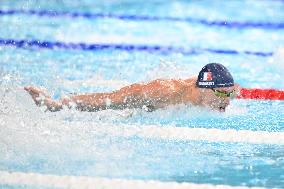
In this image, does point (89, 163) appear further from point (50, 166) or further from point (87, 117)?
point (87, 117)

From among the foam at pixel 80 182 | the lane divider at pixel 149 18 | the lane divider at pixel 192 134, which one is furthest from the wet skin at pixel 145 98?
the foam at pixel 80 182

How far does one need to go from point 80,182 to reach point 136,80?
123cm

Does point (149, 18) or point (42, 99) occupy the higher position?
point (149, 18)

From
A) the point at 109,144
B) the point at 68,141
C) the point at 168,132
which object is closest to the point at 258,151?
the point at 168,132

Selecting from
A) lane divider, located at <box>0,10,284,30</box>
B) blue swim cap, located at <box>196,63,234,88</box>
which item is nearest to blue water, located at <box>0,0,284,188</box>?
lane divider, located at <box>0,10,284,30</box>

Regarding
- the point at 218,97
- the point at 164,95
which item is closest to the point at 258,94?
the point at 218,97

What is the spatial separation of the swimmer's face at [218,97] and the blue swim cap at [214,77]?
30 millimetres

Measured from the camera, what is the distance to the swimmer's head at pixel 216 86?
3.30 metres

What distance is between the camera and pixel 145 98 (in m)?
3.44

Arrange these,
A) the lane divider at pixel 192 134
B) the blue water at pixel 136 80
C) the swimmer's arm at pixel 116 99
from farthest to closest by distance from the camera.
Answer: the swimmer's arm at pixel 116 99 → the lane divider at pixel 192 134 → the blue water at pixel 136 80

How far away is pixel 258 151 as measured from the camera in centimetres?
293

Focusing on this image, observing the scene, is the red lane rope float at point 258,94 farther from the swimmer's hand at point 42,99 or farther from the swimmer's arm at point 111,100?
the swimmer's hand at point 42,99

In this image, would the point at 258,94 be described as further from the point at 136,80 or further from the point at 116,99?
the point at 116,99

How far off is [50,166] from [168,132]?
802mm
